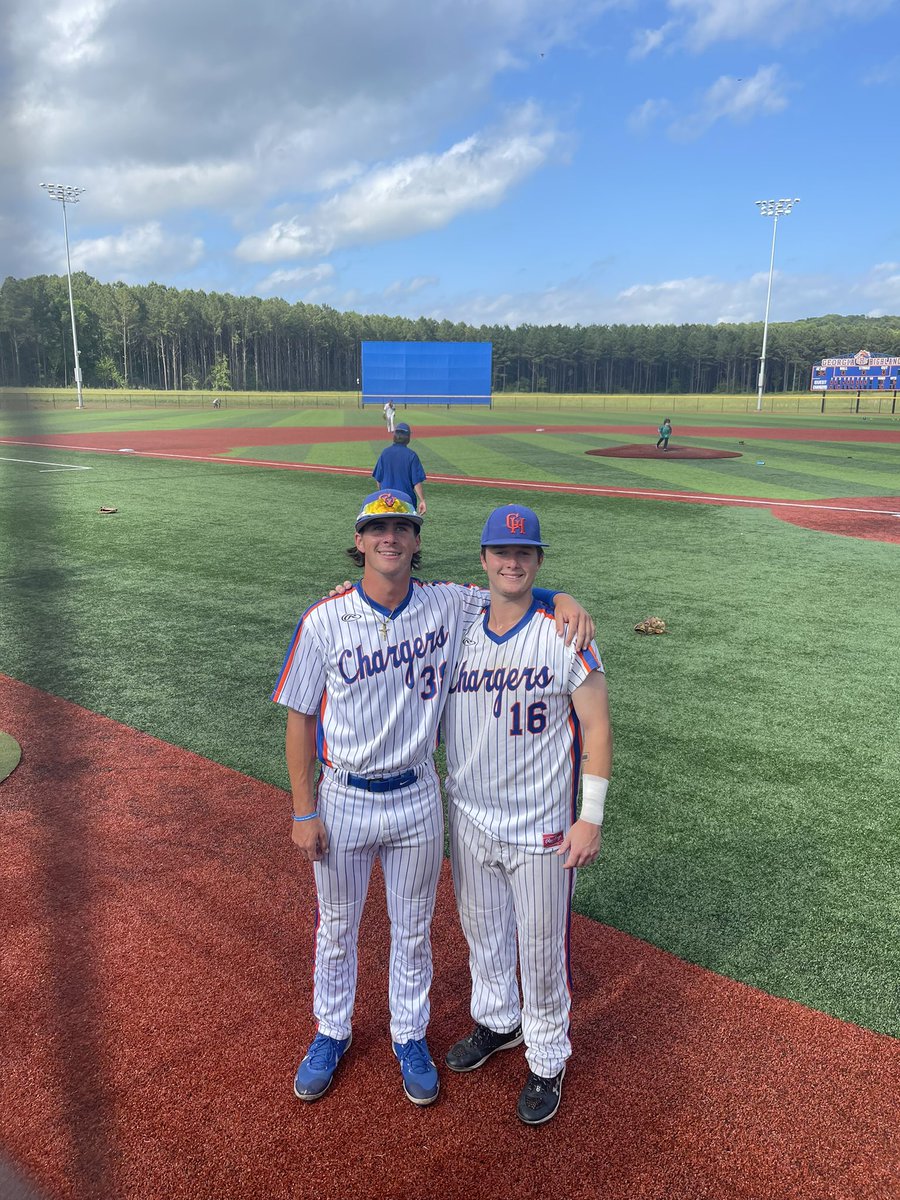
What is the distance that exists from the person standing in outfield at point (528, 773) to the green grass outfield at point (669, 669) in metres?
1.12

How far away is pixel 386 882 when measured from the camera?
296cm

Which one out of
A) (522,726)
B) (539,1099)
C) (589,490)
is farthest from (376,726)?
(589,490)

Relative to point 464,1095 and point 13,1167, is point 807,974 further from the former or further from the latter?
point 13,1167

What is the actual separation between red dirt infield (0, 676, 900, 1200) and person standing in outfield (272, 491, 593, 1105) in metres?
0.22

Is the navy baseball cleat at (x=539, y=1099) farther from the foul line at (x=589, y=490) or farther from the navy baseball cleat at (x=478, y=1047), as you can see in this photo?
the foul line at (x=589, y=490)

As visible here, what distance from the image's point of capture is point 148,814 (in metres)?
4.81

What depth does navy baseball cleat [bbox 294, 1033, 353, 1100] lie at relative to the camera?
9.45ft

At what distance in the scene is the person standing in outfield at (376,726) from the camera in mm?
2754

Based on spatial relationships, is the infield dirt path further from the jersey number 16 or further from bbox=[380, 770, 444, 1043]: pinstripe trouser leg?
the jersey number 16

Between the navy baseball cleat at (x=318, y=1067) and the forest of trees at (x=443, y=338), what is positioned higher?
the forest of trees at (x=443, y=338)

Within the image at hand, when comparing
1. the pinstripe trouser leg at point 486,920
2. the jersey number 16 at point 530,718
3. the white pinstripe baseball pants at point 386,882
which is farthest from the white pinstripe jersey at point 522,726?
the white pinstripe baseball pants at point 386,882

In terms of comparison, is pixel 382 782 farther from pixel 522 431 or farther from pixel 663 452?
pixel 522 431

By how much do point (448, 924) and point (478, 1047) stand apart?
0.86 meters

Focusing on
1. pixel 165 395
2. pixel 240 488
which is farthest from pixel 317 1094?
pixel 165 395
